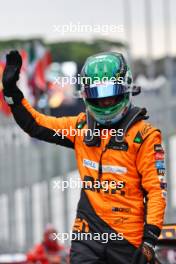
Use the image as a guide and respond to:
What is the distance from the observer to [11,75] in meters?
6.04

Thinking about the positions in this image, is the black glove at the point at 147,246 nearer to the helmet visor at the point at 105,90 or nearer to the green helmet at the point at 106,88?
the green helmet at the point at 106,88

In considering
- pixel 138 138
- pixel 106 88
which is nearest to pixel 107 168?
pixel 138 138

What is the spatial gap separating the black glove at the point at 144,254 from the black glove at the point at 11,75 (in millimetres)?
1160

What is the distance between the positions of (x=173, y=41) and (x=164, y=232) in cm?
908

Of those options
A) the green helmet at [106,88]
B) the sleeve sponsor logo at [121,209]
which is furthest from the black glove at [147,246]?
the green helmet at [106,88]

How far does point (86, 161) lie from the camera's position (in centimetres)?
606

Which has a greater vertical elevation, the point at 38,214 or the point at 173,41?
the point at 173,41

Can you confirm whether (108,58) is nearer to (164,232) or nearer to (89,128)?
(89,128)

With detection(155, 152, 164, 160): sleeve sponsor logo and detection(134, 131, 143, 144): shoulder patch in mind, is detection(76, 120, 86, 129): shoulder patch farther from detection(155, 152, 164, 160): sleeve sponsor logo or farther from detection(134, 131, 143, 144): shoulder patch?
detection(155, 152, 164, 160): sleeve sponsor logo

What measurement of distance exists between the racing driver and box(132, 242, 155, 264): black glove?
1cm

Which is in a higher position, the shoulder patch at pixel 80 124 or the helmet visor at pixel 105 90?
the helmet visor at pixel 105 90

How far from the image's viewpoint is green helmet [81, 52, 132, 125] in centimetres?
596

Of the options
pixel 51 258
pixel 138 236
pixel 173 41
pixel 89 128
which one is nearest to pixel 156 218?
pixel 138 236

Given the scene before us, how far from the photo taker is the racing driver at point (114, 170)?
19.4ft
